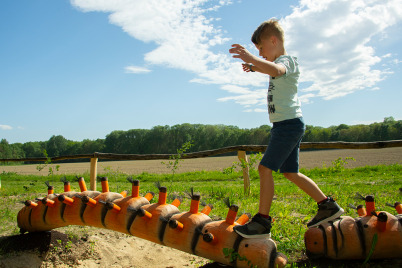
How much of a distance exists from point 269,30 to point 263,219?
167cm

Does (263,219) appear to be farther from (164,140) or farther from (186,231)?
(164,140)

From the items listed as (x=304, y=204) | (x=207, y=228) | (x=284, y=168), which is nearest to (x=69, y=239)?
(x=207, y=228)

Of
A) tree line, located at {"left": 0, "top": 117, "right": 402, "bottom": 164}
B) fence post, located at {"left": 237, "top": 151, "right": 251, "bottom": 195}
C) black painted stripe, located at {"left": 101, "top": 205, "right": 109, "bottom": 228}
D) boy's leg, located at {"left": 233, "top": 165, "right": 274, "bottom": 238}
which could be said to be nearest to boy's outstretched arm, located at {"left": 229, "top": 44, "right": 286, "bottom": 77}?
boy's leg, located at {"left": 233, "top": 165, "right": 274, "bottom": 238}

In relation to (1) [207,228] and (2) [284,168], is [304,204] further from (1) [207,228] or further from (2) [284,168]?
(1) [207,228]

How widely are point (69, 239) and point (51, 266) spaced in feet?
1.43

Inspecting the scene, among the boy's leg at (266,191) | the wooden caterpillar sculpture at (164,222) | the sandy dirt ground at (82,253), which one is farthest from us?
the sandy dirt ground at (82,253)

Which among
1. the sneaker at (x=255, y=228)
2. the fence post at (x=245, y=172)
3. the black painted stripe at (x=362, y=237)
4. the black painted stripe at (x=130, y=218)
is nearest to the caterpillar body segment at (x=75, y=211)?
the black painted stripe at (x=130, y=218)

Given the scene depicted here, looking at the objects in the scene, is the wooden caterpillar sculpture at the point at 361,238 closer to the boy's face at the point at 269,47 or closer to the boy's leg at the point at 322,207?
the boy's leg at the point at 322,207

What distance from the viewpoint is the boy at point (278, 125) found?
2413mm

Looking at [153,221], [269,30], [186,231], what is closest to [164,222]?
[153,221]

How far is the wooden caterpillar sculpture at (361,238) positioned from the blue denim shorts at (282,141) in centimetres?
66

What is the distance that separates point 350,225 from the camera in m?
2.44

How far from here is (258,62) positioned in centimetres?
239

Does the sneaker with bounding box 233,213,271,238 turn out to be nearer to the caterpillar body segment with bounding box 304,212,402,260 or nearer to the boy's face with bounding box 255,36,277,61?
the caterpillar body segment with bounding box 304,212,402,260
